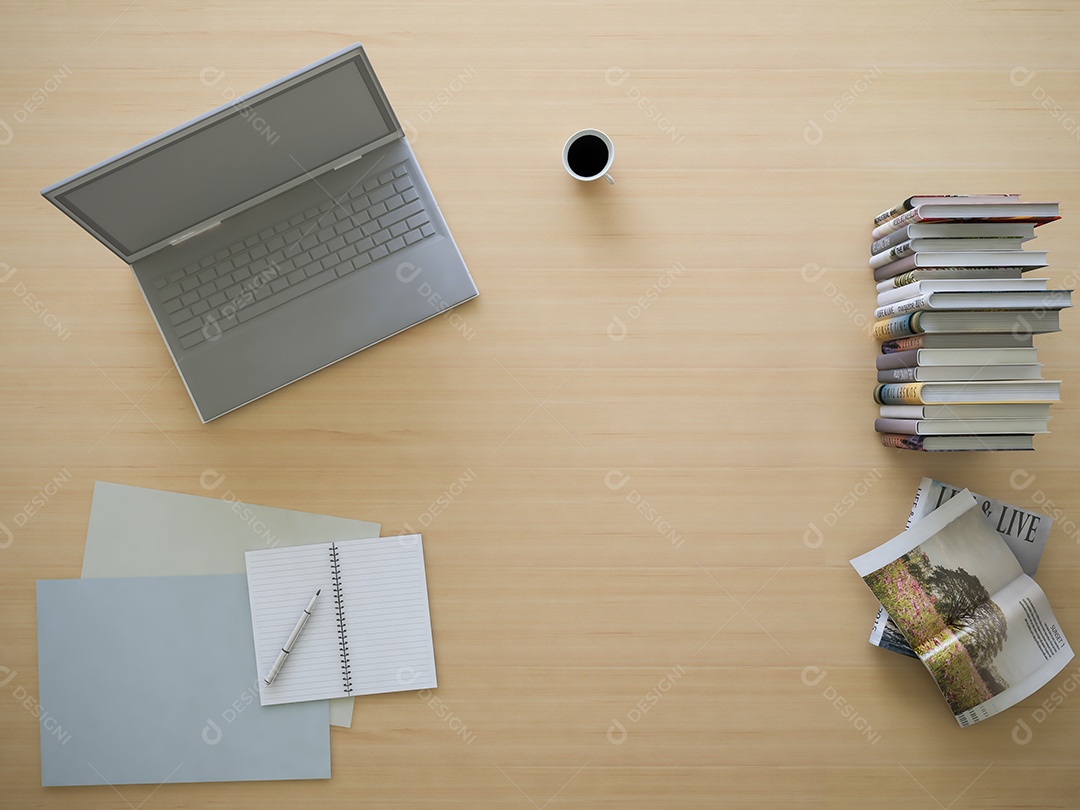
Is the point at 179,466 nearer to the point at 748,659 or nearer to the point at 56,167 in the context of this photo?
the point at 56,167

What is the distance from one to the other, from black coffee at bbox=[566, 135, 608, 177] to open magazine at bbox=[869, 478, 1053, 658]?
81 cm

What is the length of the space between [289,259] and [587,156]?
21.8 inches

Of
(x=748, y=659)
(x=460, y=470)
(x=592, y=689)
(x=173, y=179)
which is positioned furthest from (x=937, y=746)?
(x=173, y=179)

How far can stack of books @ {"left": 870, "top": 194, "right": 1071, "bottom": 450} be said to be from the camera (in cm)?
110

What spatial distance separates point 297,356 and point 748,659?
961 mm

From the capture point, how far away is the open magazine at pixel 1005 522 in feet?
4.04

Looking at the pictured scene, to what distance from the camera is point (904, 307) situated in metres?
1.17

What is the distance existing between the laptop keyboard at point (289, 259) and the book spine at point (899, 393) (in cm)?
88
